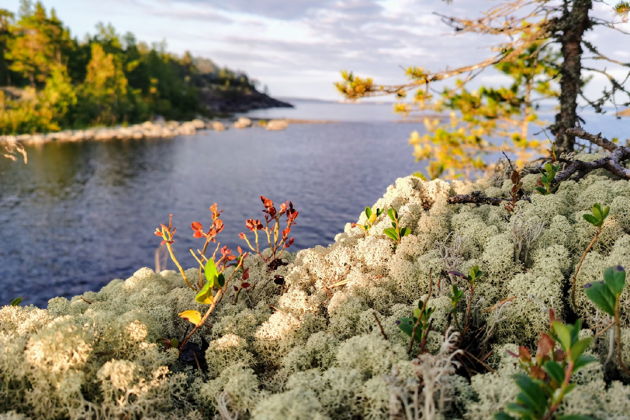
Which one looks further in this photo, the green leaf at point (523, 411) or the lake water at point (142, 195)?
the lake water at point (142, 195)

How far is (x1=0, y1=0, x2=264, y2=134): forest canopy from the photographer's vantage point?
57.2 meters

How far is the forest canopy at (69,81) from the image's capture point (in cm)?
5725

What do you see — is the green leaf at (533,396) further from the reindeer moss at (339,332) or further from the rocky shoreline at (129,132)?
the rocky shoreline at (129,132)

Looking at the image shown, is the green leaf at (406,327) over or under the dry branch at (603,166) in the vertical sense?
under

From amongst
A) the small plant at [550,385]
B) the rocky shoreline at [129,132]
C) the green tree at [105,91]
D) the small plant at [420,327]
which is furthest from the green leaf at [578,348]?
the green tree at [105,91]

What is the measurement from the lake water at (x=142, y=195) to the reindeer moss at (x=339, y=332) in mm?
6976

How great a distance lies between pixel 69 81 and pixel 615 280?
7644cm

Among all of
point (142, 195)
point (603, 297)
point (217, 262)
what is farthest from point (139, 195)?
point (603, 297)

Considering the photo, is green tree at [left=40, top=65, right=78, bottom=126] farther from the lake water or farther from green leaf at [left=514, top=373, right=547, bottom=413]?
green leaf at [left=514, top=373, right=547, bottom=413]

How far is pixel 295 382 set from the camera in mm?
2023

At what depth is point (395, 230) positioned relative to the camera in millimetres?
3492

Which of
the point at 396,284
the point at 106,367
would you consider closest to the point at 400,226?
the point at 396,284

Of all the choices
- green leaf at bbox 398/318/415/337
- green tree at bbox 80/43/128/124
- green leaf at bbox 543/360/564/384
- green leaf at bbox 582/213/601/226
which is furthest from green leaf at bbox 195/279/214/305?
green tree at bbox 80/43/128/124

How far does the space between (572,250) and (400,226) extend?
126 cm
